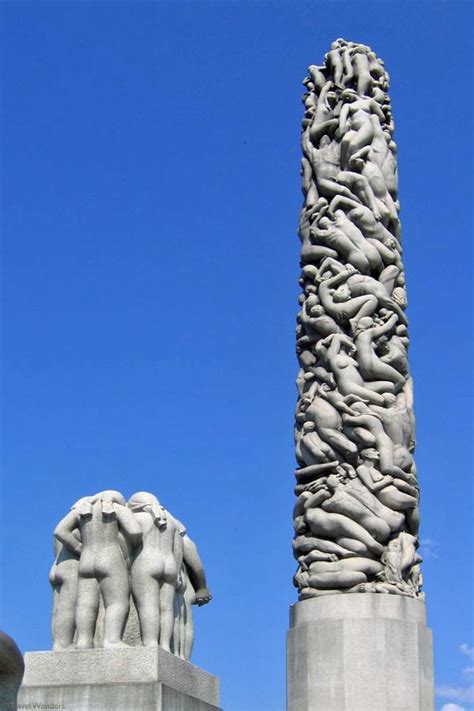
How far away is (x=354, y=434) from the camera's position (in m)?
18.5

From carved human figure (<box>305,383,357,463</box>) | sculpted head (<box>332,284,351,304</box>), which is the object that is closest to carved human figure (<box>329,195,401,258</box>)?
sculpted head (<box>332,284,351,304</box>)

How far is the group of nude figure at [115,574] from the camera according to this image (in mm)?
12023

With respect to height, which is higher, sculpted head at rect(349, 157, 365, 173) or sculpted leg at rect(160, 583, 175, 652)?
sculpted head at rect(349, 157, 365, 173)

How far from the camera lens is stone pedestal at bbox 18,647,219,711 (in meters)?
11.4

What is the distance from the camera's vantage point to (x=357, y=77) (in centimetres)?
2142

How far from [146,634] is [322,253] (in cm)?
921

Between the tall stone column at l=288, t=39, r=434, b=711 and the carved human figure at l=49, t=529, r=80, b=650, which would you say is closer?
the carved human figure at l=49, t=529, r=80, b=650

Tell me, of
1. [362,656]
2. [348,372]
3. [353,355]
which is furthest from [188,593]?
[353,355]

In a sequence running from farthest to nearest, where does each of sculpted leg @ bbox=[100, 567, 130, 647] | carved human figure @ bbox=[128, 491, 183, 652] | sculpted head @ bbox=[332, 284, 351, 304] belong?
sculpted head @ bbox=[332, 284, 351, 304]
carved human figure @ bbox=[128, 491, 183, 652]
sculpted leg @ bbox=[100, 567, 130, 647]

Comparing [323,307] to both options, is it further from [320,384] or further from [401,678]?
[401,678]

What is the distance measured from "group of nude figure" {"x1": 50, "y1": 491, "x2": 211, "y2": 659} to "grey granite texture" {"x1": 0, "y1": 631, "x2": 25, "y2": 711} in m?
4.89

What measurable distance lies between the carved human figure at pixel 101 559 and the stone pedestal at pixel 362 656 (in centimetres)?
616

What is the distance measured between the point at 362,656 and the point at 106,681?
657 centimetres

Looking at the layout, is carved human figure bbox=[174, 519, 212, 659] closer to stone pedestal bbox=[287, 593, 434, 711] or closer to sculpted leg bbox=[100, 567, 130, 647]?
sculpted leg bbox=[100, 567, 130, 647]
